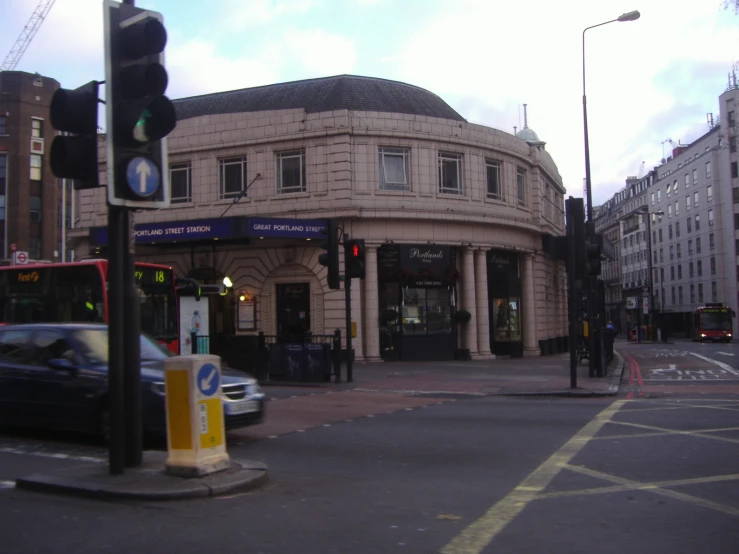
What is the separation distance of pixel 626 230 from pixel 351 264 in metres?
91.9

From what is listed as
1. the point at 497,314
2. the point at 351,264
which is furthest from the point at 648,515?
the point at 497,314

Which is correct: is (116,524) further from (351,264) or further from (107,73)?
(351,264)

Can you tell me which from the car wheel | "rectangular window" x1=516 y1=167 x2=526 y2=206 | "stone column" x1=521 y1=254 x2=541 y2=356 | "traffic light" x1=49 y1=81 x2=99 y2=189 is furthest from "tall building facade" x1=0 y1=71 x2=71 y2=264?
"traffic light" x1=49 y1=81 x2=99 y2=189

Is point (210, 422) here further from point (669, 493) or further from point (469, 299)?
point (469, 299)

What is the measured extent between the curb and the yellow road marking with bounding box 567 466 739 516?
324cm

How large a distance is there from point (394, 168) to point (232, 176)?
21.2 ft

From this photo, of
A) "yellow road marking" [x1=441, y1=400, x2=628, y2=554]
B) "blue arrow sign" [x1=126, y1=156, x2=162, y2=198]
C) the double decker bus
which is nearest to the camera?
"yellow road marking" [x1=441, y1=400, x2=628, y2=554]

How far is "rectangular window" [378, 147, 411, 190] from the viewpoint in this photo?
28391 millimetres

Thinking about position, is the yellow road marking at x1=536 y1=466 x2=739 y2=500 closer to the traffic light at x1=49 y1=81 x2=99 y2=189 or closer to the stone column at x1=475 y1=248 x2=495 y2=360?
the traffic light at x1=49 y1=81 x2=99 y2=189

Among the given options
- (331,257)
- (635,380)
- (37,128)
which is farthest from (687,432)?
(37,128)

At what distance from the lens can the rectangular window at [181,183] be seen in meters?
30.0

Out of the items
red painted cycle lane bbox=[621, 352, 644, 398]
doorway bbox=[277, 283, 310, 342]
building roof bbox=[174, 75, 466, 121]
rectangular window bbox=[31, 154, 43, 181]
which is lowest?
red painted cycle lane bbox=[621, 352, 644, 398]

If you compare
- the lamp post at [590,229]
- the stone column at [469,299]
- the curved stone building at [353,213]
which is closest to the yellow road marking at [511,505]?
the lamp post at [590,229]

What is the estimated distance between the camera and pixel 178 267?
30125mm
